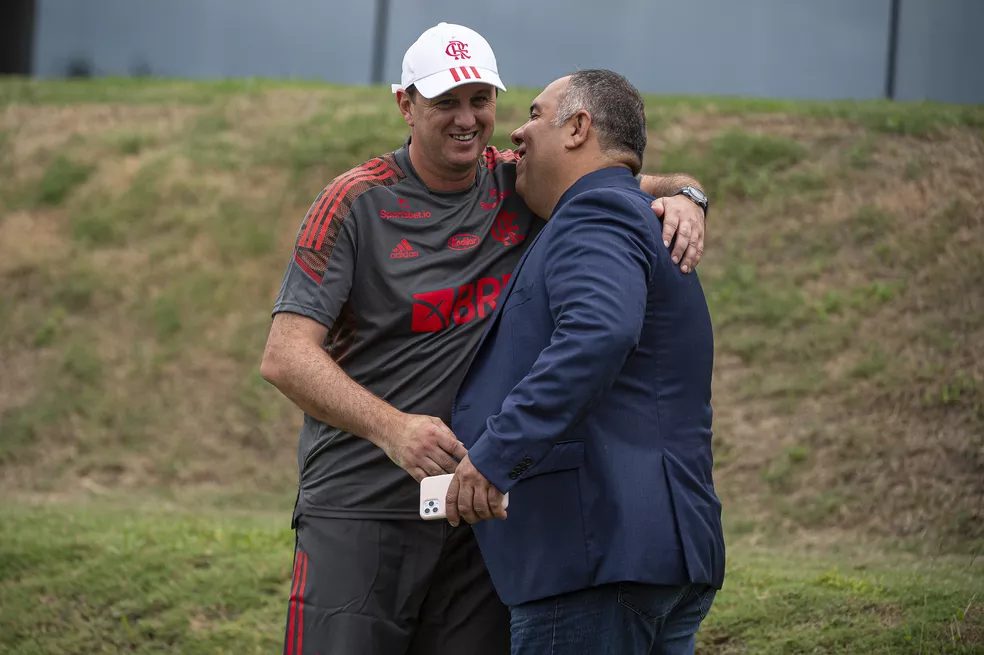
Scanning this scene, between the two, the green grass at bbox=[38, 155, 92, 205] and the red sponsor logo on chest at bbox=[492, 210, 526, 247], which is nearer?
the red sponsor logo on chest at bbox=[492, 210, 526, 247]

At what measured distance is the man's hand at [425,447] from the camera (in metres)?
3.40

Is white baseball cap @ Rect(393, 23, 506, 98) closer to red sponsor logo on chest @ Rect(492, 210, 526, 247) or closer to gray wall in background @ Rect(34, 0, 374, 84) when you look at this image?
red sponsor logo on chest @ Rect(492, 210, 526, 247)

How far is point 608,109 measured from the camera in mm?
3545

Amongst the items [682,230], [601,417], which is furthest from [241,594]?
[682,230]

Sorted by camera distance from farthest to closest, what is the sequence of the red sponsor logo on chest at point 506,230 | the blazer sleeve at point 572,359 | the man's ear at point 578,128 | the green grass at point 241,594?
the green grass at point 241,594, the red sponsor logo on chest at point 506,230, the man's ear at point 578,128, the blazer sleeve at point 572,359

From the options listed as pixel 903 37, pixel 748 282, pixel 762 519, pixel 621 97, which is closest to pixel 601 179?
pixel 621 97

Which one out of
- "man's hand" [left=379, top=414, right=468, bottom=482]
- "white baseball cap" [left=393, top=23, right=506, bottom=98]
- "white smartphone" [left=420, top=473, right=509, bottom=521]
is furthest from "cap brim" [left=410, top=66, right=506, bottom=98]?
"white smartphone" [left=420, top=473, right=509, bottom=521]

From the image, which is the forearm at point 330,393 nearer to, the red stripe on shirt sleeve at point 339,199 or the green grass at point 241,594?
the red stripe on shirt sleeve at point 339,199

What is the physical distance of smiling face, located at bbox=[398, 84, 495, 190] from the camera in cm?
393

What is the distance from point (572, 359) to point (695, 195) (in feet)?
3.72

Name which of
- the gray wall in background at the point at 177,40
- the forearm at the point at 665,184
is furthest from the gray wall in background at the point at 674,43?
the forearm at the point at 665,184

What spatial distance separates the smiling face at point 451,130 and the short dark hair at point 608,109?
0.44 m

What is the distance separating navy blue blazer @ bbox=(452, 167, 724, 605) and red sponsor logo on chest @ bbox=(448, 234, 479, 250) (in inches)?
23.0

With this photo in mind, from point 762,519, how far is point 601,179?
5215 millimetres
